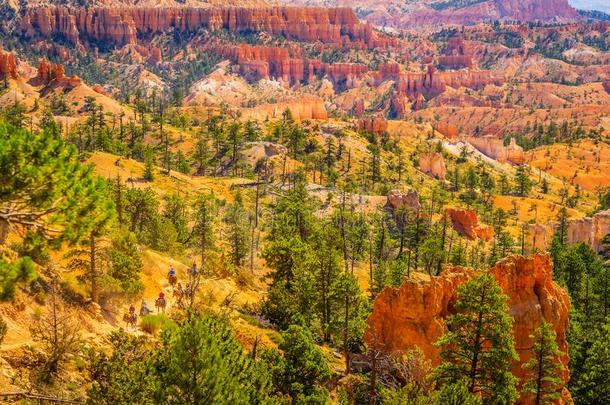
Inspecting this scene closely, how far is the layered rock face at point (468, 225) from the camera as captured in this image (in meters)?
114

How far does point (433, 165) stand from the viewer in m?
158

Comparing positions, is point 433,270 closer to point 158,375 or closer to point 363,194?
point 363,194

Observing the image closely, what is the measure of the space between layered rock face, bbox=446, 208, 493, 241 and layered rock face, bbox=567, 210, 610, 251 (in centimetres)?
1493

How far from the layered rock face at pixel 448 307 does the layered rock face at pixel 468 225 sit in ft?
213

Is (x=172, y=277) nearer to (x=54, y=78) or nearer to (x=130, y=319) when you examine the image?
(x=130, y=319)

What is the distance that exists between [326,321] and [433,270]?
3767 cm

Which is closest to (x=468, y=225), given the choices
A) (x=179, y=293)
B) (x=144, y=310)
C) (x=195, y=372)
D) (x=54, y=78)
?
(x=179, y=293)

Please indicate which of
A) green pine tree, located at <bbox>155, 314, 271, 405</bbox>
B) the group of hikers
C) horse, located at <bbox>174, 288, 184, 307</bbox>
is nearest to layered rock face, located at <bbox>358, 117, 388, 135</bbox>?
the group of hikers

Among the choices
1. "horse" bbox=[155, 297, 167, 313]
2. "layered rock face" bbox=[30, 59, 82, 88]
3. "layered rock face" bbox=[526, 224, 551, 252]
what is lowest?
"layered rock face" bbox=[526, 224, 551, 252]

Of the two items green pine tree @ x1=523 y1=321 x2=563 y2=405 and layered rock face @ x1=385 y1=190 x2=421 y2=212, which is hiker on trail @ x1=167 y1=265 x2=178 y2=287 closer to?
green pine tree @ x1=523 y1=321 x2=563 y2=405

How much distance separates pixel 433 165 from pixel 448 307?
11601 cm

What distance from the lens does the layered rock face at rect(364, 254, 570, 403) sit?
4456cm

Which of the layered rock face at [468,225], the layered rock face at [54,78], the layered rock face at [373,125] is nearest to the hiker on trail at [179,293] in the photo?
the layered rock face at [468,225]

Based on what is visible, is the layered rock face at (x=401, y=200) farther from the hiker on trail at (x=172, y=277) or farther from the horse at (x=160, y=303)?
the horse at (x=160, y=303)
